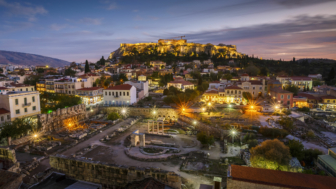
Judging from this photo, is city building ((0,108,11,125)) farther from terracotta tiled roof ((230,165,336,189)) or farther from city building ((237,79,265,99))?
city building ((237,79,265,99))

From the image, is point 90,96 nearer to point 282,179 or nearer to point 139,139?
point 139,139

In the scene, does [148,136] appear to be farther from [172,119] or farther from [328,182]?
[328,182]

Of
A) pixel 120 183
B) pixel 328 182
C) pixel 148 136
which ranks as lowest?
pixel 148 136

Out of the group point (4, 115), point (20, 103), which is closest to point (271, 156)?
point (4, 115)

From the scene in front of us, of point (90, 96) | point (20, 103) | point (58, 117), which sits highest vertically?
point (20, 103)

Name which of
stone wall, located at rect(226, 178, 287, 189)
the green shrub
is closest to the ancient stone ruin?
stone wall, located at rect(226, 178, 287, 189)

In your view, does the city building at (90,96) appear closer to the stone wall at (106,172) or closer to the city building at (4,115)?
the city building at (4,115)

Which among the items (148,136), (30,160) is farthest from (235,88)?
(30,160)

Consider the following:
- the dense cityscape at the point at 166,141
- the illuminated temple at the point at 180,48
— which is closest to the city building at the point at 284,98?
the dense cityscape at the point at 166,141
